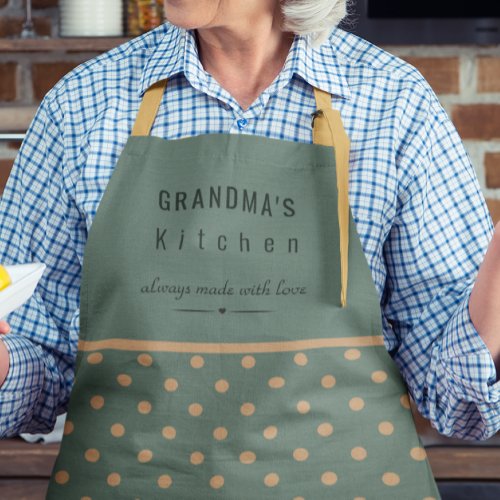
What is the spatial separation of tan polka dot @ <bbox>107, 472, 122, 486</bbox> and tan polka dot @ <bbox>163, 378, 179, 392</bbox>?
0.10 metres

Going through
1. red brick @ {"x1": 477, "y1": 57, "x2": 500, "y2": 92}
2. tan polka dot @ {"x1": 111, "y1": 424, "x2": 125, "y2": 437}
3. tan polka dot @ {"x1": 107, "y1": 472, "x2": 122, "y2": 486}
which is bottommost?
tan polka dot @ {"x1": 107, "y1": 472, "x2": 122, "y2": 486}

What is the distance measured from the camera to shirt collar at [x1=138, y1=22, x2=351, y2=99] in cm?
94

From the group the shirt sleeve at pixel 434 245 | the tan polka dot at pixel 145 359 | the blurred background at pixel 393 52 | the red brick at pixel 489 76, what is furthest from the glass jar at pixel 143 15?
the tan polka dot at pixel 145 359

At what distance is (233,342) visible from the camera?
868 mm

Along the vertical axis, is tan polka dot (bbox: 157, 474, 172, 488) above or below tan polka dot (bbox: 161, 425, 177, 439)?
below

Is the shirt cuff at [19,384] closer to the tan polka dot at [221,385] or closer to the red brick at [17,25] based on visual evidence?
the tan polka dot at [221,385]

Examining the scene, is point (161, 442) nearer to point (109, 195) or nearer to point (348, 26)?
point (109, 195)

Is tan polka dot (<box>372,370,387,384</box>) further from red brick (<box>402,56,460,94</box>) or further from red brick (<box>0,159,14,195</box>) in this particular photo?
red brick (<box>0,159,14,195</box>)

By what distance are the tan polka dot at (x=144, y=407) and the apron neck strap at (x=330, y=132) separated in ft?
0.71

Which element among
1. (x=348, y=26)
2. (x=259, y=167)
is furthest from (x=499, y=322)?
(x=348, y=26)

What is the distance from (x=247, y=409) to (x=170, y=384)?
8 centimetres

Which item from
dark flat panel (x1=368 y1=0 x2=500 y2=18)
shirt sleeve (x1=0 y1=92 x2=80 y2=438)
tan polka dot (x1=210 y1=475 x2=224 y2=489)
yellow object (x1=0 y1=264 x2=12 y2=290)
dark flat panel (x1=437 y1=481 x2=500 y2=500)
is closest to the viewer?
yellow object (x1=0 y1=264 x2=12 y2=290)

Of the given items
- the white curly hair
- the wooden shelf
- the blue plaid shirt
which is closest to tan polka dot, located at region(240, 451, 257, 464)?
the blue plaid shirt

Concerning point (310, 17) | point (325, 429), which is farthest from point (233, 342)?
point (310, 17)
